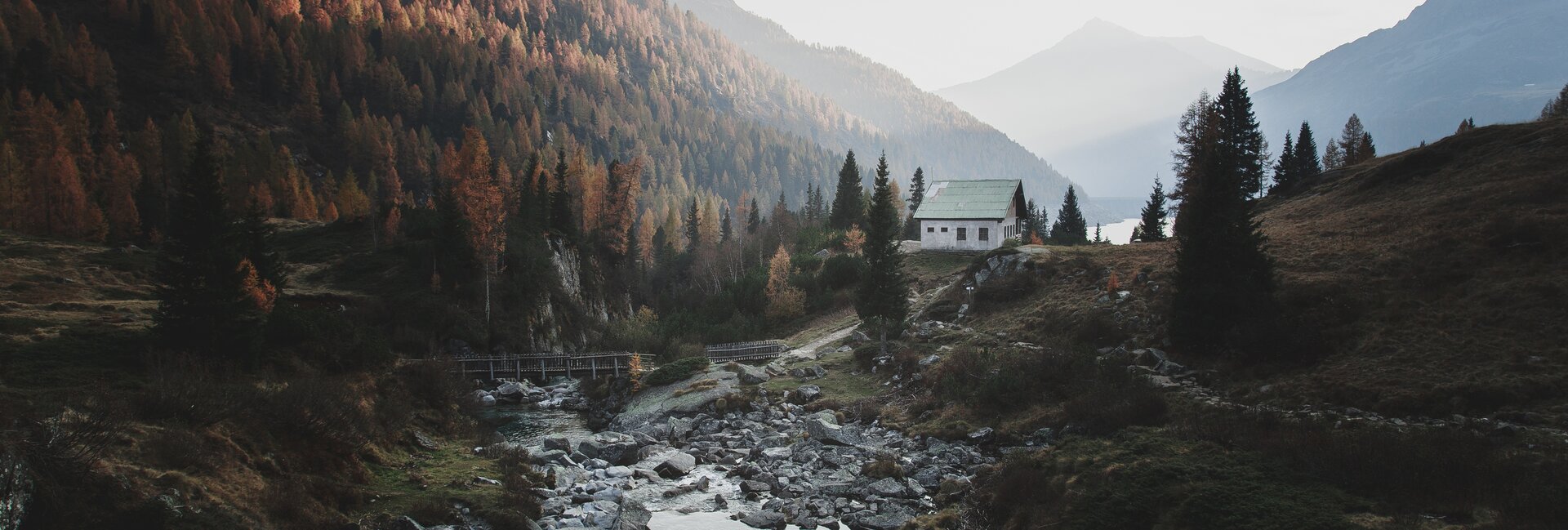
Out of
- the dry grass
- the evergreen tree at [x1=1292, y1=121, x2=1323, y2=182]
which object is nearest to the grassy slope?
the dry grass

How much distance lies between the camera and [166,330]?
75.1 feet

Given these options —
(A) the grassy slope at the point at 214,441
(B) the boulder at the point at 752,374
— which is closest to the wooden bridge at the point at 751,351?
(B) the boulder at the point at 752,374

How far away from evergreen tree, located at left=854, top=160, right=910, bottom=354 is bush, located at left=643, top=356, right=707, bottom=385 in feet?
35.3

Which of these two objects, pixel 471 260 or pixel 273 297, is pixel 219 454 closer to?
pixel 273 297

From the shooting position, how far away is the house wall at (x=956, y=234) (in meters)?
65.4

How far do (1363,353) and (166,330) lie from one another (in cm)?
3871

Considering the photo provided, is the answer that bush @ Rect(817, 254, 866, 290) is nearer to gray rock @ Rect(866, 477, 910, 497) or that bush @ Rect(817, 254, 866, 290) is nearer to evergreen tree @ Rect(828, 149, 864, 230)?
evergreen tree @ Rect(828, 149, 864, 230)

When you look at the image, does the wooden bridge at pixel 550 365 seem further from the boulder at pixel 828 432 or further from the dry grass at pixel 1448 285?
the dry grass at pixel 1448 285

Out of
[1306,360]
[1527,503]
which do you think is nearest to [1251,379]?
[1306,360]

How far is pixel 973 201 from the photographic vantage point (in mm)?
67750

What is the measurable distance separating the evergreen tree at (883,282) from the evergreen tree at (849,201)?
157 feet

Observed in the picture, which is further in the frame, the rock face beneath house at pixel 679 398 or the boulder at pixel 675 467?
the rock face beneath house at pixel 679 398

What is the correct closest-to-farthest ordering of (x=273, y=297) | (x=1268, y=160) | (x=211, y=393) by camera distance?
(x=211, y=393) < (x=273, y=297) < (x=1268, y=160)

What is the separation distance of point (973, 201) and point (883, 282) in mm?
29641
